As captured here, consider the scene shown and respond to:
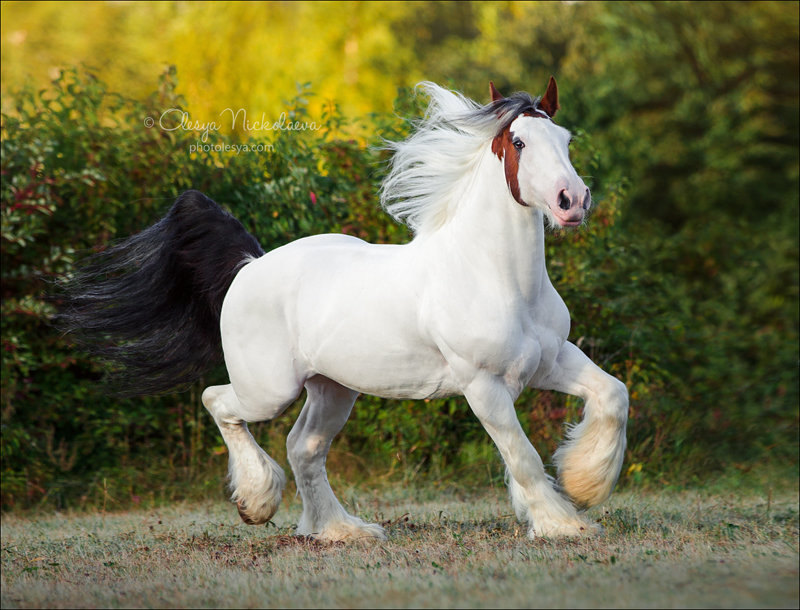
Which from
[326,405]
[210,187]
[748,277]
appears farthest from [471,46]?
[326,405]

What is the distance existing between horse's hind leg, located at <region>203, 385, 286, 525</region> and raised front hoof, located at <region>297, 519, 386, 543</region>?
30cm

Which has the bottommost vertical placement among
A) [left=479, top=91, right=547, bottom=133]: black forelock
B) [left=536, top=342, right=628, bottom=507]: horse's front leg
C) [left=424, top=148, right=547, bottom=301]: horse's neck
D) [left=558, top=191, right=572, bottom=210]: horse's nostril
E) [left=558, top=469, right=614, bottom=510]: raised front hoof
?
[left=558, top=469, right=614, bottom=510]: raised front hoof

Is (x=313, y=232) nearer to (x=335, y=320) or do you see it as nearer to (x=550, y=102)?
(x=335, y=320)

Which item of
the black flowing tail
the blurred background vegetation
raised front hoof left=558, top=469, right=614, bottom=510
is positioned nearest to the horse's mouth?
the blurred background vegetation

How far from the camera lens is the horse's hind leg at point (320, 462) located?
17.5 ft

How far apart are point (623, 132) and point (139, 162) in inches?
309

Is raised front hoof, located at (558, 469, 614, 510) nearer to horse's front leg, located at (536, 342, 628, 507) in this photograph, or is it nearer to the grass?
horse's front leg, located at (536, 342, 628, 507)

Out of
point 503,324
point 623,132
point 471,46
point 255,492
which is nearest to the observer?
point 503,324

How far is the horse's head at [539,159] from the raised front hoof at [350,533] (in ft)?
6.02

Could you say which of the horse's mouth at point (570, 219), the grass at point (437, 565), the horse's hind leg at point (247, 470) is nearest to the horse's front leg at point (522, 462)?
the grass at point (437, 565)

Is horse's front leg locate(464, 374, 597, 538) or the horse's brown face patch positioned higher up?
the horse's brown face patch

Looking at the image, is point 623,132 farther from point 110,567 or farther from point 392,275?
point 110,567

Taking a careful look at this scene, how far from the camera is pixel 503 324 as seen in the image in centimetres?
464

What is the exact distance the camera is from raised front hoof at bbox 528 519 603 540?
4.70 m
